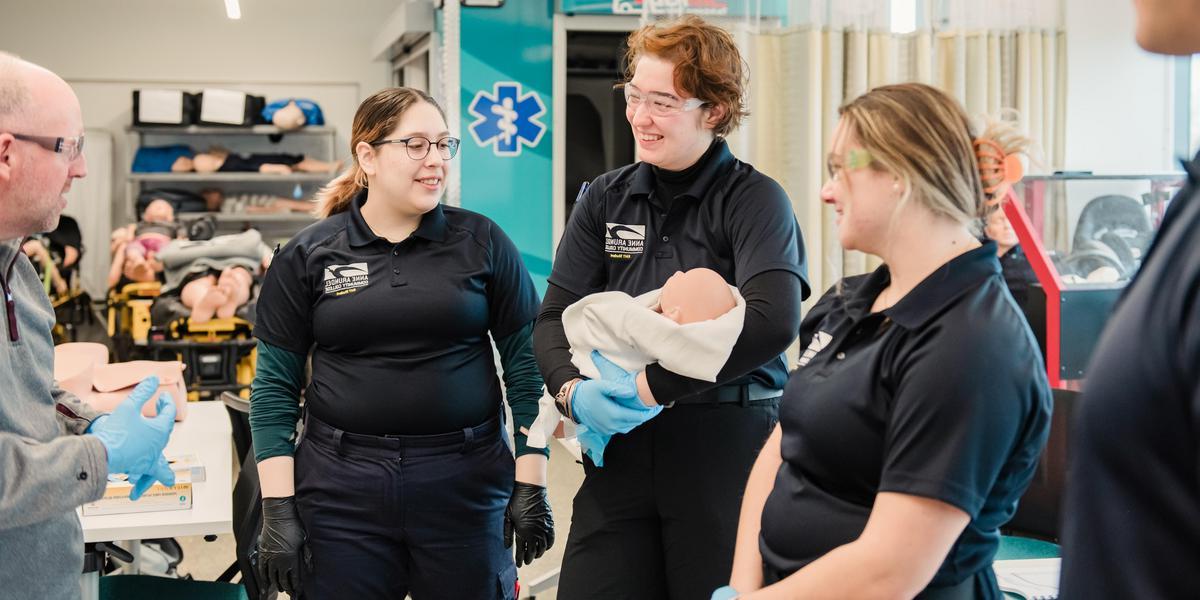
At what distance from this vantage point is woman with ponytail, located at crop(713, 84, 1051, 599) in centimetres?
129

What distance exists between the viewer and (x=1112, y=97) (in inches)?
187

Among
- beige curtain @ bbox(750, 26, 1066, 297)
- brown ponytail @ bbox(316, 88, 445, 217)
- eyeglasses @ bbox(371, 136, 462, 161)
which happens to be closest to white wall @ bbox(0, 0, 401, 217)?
beige curtain @ bbox(750, 26, 1066, 297)

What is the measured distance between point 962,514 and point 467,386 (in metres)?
1.25

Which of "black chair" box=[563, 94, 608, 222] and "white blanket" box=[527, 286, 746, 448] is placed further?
"black chair" box=[563, 94, 608, 222]

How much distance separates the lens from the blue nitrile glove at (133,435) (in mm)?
1773

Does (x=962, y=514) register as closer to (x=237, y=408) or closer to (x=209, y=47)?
(x=237, y=408)

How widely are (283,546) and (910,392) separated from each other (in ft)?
4.71

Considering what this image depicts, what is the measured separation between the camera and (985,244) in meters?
1.43

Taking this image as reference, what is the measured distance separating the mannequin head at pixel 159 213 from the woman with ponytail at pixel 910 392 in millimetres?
7890

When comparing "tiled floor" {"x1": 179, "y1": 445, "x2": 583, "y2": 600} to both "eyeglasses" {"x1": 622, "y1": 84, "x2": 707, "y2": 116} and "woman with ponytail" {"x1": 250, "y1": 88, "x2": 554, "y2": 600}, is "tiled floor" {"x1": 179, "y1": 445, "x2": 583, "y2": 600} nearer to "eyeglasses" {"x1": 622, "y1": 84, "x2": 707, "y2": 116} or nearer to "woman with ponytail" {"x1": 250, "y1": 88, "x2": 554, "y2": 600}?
"woman with ponytail" {"x1": 250, "y1": 88, "x2": 554, "y2": 600}

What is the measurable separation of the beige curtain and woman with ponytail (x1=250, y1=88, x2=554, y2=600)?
6.88ft

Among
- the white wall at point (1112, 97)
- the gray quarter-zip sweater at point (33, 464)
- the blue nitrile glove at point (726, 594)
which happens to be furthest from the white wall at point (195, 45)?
the blue nitrile glove at point (726, 594)

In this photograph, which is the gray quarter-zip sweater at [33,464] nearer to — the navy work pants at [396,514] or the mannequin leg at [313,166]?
the navy work pants at [396,514]

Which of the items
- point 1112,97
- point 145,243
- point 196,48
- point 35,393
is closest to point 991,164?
point 35,393
